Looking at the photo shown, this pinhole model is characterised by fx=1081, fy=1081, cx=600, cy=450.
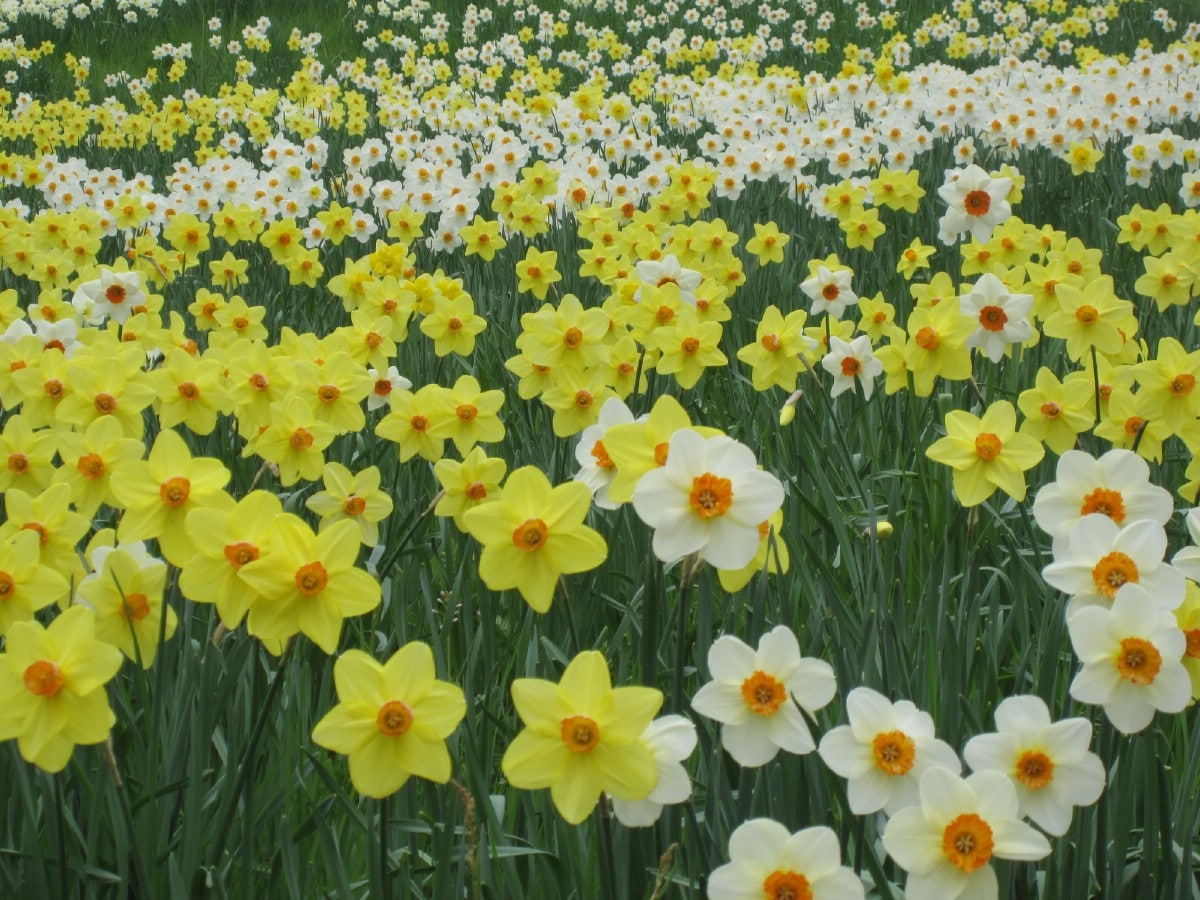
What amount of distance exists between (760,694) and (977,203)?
8.48 ft

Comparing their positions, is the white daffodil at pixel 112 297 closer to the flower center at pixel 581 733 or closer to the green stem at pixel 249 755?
the green stem at pixel 249 755

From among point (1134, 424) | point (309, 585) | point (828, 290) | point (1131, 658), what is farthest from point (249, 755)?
point (828, 290)

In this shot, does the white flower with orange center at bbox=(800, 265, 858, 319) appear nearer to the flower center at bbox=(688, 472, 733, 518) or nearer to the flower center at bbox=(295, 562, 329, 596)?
the flower center at bbox=(688, 472, 733, 518)

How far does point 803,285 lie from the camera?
3.19 m

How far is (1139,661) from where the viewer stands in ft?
3.48

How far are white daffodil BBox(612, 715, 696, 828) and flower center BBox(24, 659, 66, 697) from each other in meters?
0.58

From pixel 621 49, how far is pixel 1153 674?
485 inches

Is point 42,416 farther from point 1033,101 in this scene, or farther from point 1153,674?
point 1033,101

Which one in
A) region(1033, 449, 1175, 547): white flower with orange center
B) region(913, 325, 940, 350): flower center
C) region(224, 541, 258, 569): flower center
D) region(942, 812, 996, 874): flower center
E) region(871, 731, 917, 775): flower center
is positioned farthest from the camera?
region(913, 325, 940, 350): flower center

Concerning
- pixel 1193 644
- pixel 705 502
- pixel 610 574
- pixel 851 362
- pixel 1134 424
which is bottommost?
pixel 610 574

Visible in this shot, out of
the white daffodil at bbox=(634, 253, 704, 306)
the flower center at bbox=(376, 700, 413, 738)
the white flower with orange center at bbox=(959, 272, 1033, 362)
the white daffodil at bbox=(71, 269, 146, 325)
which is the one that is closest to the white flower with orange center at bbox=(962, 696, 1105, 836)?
the flower center at bbox=(376, 700, 413, 738)

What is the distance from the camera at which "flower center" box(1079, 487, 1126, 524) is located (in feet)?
4.40

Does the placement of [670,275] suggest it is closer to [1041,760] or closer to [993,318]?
[993,318]

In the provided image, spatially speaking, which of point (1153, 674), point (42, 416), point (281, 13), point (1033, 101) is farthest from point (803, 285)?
point (281, 13)
